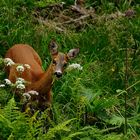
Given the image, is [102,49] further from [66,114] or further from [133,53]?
[66,114]

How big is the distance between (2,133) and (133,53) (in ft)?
9.24

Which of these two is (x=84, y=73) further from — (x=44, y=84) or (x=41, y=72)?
(x=44, y=84)

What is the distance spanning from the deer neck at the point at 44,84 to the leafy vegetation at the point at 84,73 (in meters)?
0.22

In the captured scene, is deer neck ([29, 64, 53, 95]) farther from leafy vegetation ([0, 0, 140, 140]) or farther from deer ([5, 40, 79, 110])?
leafy vegetation ([0, 0, 140, 140])

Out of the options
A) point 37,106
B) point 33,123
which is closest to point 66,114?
point 37,106

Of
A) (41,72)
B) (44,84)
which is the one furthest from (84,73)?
(44,84)

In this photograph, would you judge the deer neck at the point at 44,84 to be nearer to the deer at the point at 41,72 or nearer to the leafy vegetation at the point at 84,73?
the deer at the point at 41,72

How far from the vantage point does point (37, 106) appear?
269 inches

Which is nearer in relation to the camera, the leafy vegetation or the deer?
the leafy vegetation

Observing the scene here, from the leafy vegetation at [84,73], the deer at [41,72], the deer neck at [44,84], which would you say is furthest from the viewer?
the deer neck at [44,84]

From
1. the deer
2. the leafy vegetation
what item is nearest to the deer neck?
the deer

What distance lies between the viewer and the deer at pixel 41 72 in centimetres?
665

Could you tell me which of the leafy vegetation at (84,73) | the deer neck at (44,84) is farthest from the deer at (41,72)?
the leafy vegetation at (84,73)

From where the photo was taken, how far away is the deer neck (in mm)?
6836
